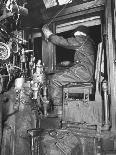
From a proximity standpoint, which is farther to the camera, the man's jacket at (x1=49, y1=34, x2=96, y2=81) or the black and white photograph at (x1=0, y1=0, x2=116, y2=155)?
the man's jacket at (x1=49, y1=34, x2=96, y2=81)

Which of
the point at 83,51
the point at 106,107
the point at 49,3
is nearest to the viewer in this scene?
the point at 106,107

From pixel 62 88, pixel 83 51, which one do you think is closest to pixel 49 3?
pixel 83 51

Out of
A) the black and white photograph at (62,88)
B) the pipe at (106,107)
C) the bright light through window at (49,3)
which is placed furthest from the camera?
the bright light through window at (49,3)

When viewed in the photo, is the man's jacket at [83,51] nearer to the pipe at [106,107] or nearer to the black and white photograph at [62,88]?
the black and white photograph at [62,88]

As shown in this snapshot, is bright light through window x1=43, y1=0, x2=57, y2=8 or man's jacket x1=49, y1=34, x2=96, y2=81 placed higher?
bright light through window x1=43, y1=0, x2=57, y2=8

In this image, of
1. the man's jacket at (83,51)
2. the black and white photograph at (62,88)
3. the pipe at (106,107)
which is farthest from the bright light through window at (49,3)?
the pipe at (106,107)

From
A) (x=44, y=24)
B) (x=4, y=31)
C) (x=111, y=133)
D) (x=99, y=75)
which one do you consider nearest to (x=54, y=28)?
(x=44, y=24)

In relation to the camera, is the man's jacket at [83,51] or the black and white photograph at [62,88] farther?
the man's jacket at [83,51]

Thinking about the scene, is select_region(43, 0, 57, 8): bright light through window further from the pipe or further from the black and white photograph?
the pipe

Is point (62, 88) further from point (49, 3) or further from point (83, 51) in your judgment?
point (49, 3)

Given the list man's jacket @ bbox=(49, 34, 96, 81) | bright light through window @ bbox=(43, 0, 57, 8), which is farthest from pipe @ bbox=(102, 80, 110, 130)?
bright light through window @ bbox=(43, 0, 57, 8)

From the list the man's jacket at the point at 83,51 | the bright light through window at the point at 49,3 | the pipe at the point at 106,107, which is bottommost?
the pipe at the point at 106,107

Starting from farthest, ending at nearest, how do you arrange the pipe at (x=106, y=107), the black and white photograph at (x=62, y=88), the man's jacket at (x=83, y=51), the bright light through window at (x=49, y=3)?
the bright light through window at (x=49, y=3), the man's jacket at (x=83, y=51), the black and white photograph at (x=62, y=88), the pipe at (x=106, y=107)

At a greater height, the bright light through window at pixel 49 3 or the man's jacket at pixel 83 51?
the bright light through window at pixel 49 3
